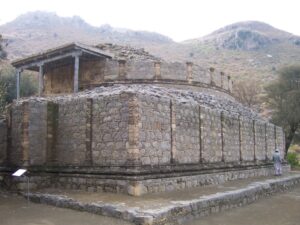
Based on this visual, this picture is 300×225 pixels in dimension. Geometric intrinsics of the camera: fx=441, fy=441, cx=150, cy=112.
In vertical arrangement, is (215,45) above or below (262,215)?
above

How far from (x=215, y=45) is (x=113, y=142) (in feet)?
275

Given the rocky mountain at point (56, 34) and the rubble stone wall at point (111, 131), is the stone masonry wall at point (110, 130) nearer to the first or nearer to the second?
the rubble stone wall at point (111, 131)

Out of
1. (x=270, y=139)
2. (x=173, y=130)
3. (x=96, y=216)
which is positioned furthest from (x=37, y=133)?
(x=270, y=139)

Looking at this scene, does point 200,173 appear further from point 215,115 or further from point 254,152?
point 254,152

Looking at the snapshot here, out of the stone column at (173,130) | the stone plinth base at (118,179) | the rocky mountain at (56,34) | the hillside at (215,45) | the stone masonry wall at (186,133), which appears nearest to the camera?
the stone plinth base at (118,179)

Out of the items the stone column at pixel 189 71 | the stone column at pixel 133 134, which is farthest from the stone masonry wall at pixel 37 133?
the stone column at pixel 189 71

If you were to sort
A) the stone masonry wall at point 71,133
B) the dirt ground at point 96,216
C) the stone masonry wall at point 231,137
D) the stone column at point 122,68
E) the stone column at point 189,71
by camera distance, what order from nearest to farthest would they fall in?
the dirt ground at point 96,216
the stone masonry wall at point 71,133
the stone masonry wall at point 231,137
the stone column at point 122,68
the stone column at point 189,71

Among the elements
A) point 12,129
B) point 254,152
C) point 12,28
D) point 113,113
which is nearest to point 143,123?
point 113,113

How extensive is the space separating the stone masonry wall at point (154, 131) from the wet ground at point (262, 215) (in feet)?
8.68

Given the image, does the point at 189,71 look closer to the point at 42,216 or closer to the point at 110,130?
the point at 110,130

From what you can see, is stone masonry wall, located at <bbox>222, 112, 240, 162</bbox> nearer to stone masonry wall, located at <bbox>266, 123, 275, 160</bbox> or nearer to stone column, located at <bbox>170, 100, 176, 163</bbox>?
stone column, located at <bbox>170, 100, 176, 163</bbox>

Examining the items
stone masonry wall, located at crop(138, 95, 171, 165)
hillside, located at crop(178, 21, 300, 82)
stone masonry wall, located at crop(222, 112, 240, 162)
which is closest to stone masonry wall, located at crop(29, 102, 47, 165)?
stone masonry wall, located at crop(138, 95, 171, 165)

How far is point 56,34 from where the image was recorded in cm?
9550

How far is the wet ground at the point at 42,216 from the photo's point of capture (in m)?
9.06
